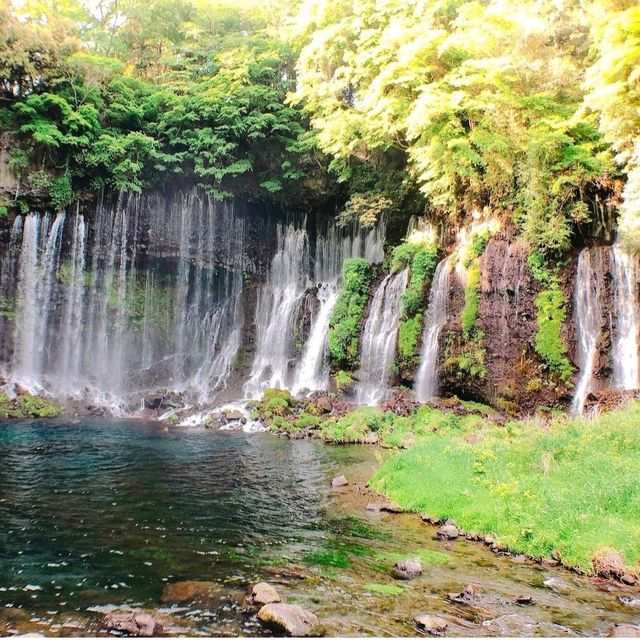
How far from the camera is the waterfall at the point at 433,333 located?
2019 centimetres

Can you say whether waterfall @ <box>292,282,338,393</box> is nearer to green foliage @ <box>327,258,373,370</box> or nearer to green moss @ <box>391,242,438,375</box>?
green foliage @ <box>327,258,373,370</box>

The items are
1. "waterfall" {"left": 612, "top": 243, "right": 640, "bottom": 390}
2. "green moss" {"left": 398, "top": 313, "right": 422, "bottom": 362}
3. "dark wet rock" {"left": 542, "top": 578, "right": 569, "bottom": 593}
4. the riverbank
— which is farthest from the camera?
"green moss" {"left": 398, "top": 313, "right": 422, "bottom": 362}

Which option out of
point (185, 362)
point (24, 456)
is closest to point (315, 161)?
point (185, 362)

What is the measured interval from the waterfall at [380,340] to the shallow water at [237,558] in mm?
10267

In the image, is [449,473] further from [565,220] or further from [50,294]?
[50,294]

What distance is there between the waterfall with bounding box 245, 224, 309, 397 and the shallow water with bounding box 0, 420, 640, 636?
14245 mm

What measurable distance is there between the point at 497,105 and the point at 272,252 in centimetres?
1647

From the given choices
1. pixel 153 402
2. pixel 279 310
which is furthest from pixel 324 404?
pixel 279 310

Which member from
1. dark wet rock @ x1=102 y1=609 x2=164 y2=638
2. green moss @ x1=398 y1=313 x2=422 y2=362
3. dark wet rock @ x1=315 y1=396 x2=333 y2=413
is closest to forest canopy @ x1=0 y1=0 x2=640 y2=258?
green moss @ x1=398 y1=313 x2=422 y2=362

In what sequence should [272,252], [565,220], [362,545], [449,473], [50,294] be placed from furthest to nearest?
1. [272,252]
2. [50,294]
3. [565,220]
4. [449,473]
5. [362,545]

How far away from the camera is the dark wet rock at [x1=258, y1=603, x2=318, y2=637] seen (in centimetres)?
448

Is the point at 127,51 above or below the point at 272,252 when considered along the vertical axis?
above

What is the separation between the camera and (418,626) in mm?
4637

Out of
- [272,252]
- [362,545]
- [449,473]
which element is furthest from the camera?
[272,252]
